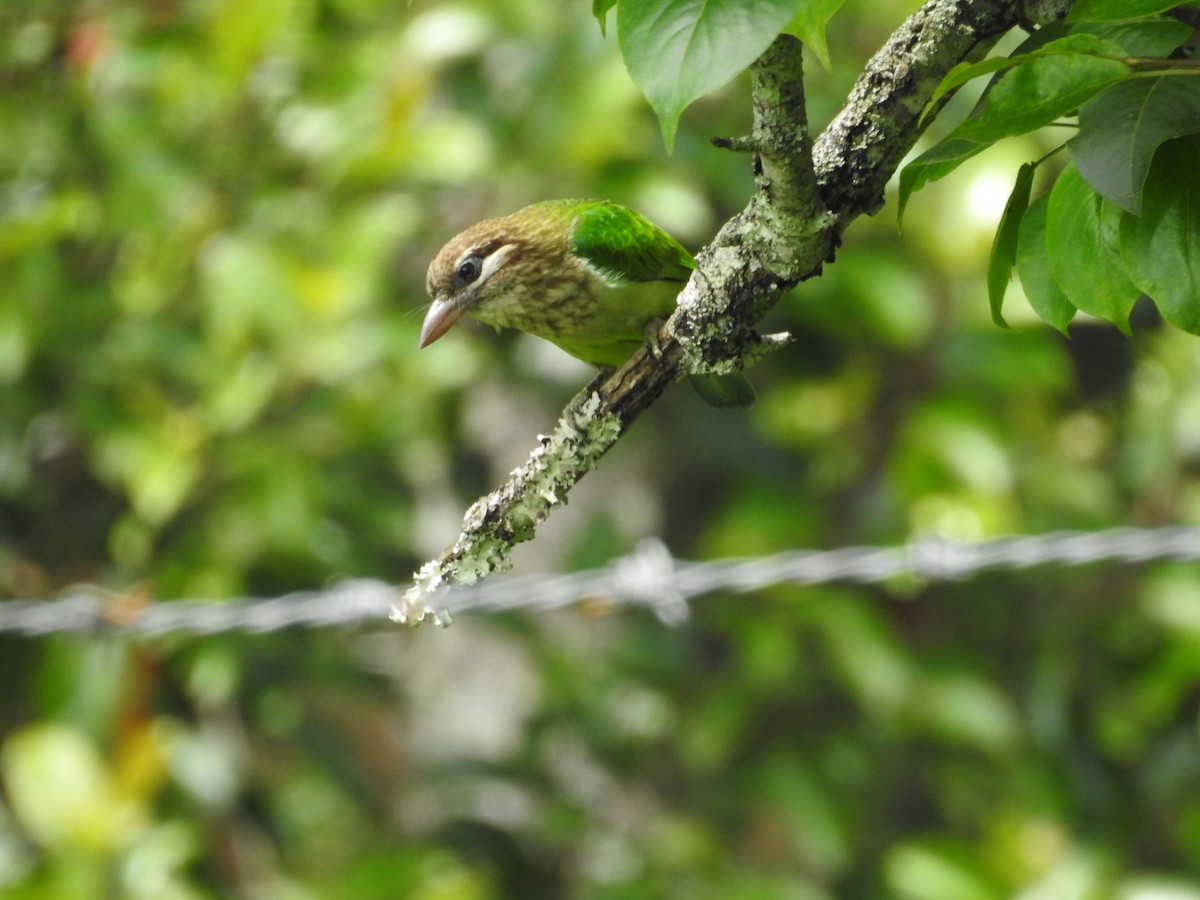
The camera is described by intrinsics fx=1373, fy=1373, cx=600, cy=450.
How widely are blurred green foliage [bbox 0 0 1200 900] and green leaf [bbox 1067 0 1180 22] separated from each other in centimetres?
277

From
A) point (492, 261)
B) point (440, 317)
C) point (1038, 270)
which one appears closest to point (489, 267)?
point (492, 261)

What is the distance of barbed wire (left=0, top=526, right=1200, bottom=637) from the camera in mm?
3039

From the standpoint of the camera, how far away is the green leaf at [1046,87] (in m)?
1.01

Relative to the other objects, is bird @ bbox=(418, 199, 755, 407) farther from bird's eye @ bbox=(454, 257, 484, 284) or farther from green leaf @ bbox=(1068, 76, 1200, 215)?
green leaf @ bbox=(1068, 76, 1200, 215)

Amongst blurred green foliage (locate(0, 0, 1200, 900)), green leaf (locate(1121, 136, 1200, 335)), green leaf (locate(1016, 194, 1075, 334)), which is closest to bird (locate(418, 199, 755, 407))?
green leaf (locate(1016, 194, 1075, 334))

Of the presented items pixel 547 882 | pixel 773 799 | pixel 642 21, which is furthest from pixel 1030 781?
pixel 642 21

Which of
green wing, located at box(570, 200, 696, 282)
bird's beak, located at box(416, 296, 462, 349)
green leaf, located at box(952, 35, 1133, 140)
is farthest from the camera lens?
bird's beak, located at box(416, 296, 462, 349)

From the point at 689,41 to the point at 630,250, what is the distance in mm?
1237

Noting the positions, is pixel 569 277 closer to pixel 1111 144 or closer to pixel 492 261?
pixel 492 261

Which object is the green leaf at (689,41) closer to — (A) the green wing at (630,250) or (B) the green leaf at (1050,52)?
(B) the green leaf at (1050,52)

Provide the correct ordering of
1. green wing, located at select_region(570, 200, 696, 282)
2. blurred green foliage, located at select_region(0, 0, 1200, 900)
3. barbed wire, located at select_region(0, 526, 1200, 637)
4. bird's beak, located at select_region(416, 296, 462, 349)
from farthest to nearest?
blurred green foliage, located at select_region(0, 0, 1200, 900) → barbed wire, located at select_region(0, 526, 1200, 637) → bird's beak, located at select_region(416, 296, 462, 349) → green wing, located at select_region(570, 200, 696, 282)

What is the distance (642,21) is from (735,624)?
11.1ft

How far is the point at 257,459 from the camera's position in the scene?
13.4 feet

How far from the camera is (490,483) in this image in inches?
189
